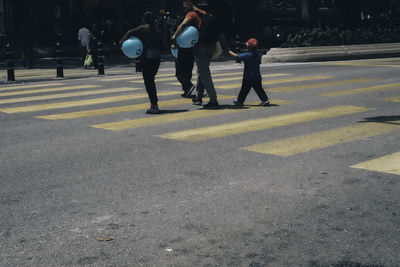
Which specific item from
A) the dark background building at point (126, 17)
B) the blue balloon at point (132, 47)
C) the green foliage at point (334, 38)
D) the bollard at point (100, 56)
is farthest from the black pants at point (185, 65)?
the dark background building at point (126, 17)

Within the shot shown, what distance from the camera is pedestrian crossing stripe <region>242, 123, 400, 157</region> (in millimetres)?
7121

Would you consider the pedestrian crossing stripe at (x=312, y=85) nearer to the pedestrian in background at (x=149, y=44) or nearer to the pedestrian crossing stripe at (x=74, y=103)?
the pedestrian crossing stripe at (x=74, y=103)

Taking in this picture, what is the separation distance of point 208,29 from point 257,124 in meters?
2.22

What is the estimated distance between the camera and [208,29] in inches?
405

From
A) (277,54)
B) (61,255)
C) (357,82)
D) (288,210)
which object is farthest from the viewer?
(277,54)

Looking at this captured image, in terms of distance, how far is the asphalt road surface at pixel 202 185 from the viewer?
13.4ft

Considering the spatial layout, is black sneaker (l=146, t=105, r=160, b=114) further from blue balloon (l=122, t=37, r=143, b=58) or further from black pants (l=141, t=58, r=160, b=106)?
blue balloon (l=122, t=37, r=143, b=58)

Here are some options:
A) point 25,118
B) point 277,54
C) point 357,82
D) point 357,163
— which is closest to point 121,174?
point 357,163

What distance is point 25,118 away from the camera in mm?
9914

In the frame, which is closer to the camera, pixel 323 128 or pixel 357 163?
pixel 357 163

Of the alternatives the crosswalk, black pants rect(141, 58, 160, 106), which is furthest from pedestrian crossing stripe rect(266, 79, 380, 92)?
black pants rect(141, 58, 160, 106)

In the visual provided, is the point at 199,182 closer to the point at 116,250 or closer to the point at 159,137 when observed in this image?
the point at 116,250

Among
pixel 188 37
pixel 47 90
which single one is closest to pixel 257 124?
pixel 188 37

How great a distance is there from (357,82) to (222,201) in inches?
384
